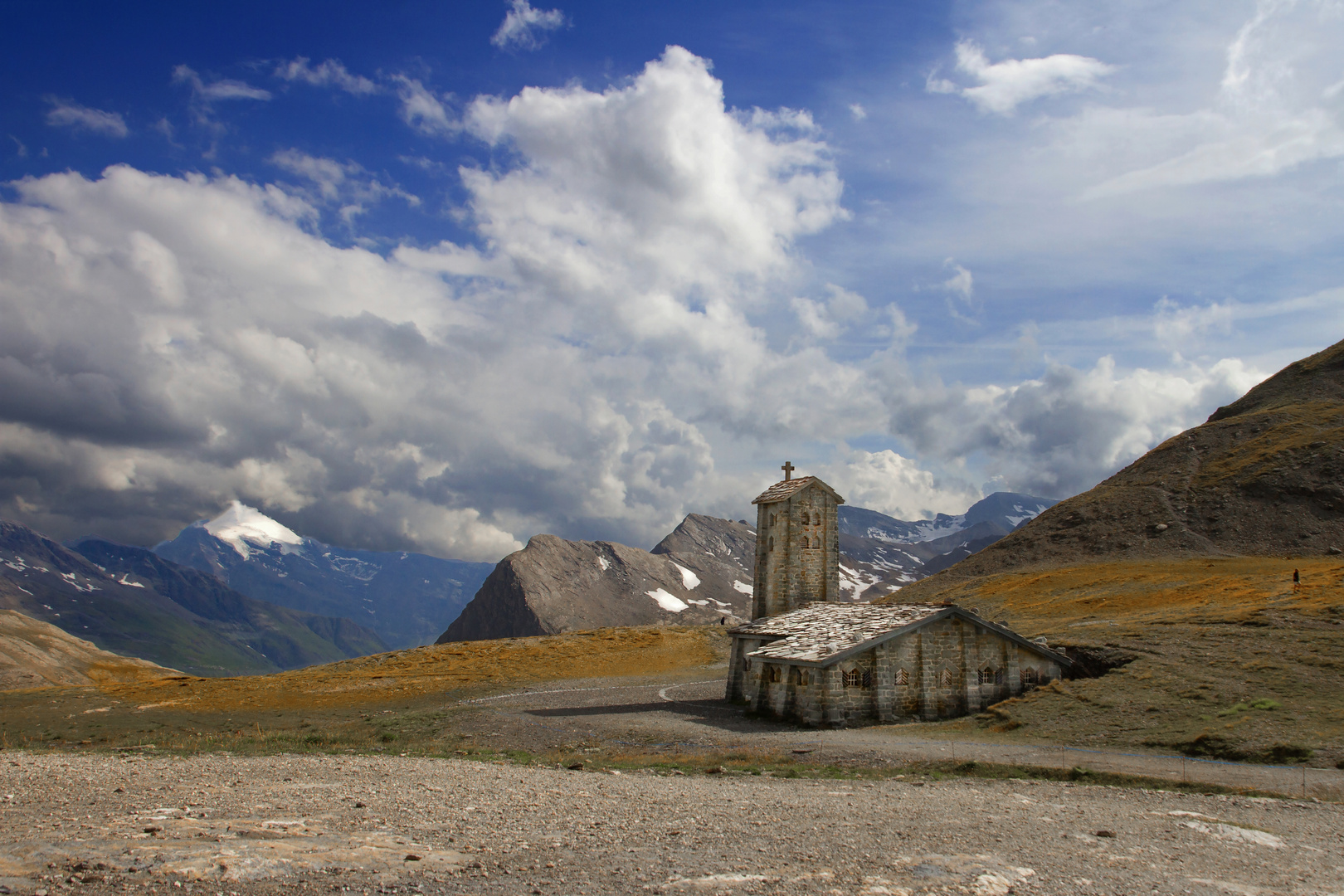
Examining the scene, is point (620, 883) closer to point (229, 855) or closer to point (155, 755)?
point (229, 855)

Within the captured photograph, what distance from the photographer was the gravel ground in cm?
937

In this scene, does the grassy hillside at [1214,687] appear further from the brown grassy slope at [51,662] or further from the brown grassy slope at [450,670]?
the brown grassy slope at [51,662]

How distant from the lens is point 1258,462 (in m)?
89.6

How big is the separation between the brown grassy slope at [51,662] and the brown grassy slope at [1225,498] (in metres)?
70.8

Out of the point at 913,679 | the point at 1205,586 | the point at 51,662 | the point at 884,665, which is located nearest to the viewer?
the point at 884,665

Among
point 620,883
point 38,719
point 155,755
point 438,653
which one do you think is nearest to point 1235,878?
point 620,883

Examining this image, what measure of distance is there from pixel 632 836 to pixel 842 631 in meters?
17.7

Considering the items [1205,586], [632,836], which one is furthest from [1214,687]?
[1205,586]

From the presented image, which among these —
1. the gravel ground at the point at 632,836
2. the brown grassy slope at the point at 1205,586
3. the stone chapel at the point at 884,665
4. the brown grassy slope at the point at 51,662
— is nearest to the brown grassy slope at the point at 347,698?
the gravel ground at the point at 632,836

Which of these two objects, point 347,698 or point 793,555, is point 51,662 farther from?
point 793,555

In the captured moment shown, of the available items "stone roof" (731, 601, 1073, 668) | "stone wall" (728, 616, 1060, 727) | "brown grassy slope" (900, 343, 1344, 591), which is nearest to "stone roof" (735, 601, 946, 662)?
"stone roof" (731, 601, 1073, 668)

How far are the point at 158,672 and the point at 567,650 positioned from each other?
1223 inches

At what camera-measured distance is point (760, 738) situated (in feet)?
78.1

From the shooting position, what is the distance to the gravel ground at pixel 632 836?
937 cm
